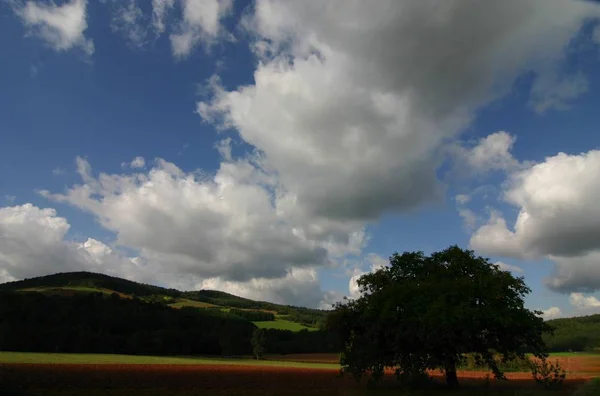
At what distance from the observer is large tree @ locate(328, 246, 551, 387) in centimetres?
3000

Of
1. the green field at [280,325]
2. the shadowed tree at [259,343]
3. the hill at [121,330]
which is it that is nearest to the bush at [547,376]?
the hill at [121,330]

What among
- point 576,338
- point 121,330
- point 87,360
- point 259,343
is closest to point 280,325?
point 259,343

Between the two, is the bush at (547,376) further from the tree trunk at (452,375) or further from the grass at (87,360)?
the grass at (87,360)

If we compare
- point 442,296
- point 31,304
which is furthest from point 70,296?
point 442,296

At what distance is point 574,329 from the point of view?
350 ft

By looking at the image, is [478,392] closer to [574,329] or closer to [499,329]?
[499,329]

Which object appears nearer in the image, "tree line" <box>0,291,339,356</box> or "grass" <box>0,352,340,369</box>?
"grass" <box>0,352,340,369</box>

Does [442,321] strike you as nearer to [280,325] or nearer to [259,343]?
[259,343]

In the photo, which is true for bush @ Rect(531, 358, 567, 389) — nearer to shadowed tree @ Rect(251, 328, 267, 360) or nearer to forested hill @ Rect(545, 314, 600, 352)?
forested hill @ Rect(545, 314, 600, 352)

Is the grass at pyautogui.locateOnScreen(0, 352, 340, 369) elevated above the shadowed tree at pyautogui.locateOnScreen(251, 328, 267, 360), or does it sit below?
below

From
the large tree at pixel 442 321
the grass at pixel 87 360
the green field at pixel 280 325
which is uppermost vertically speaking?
the green field at pixel 280 325

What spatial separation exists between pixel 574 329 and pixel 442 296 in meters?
97.2

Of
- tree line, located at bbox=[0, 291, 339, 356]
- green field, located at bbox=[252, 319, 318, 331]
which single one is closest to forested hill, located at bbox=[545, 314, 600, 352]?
tree line, located at bbox=[0, 291, 339, 356]

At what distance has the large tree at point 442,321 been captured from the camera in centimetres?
3000
